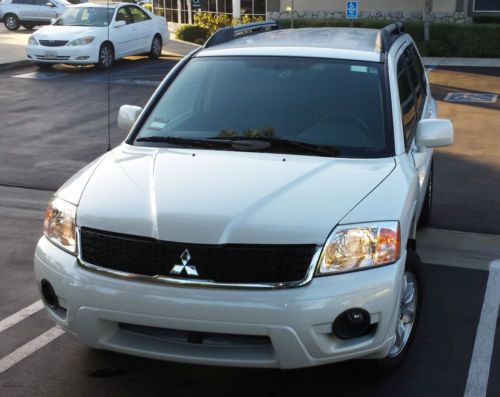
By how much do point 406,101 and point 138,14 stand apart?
16543mm

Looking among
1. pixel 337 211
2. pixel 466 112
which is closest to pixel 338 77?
pixel 337 211

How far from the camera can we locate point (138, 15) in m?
21.4

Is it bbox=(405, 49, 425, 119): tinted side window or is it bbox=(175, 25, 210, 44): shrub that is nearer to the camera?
bbox=(405, 49, 425, 119): tinted side window

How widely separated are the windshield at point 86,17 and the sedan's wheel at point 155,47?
1939 mm

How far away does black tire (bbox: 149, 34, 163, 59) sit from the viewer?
2189cm

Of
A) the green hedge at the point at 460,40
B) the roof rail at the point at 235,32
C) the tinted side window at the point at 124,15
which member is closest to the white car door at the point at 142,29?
the tinted side window at the point at 124,15

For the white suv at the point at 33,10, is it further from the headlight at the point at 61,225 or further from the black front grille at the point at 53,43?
the headlight at the point at 61,225

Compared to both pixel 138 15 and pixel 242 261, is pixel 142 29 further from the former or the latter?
pixel 242 261

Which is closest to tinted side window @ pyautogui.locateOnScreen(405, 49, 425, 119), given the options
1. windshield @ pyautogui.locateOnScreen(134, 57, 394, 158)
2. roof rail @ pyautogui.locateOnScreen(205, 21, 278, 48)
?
windshield @ pyautogui.locateOnScreen(134, 57, 394, 158)

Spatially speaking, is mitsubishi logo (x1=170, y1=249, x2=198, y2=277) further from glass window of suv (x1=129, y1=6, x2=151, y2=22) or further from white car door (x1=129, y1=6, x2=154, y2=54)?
glass window of suv (x1=129, y1=6, x2=151, y2=22)

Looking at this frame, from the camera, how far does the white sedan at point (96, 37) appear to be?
18969mm

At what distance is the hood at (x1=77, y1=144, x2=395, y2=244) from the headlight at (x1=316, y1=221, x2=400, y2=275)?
69 millimetres

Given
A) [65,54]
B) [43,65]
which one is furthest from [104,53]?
[43,65]

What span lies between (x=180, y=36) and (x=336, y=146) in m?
24.0
